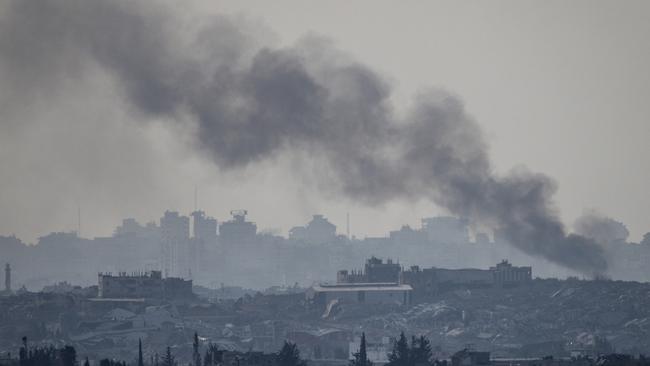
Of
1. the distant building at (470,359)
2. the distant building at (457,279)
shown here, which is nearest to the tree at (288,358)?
the distant building at (470,359)

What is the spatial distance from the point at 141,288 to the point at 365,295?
776 inches

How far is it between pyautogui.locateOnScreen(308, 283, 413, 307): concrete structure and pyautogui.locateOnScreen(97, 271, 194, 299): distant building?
1207cm

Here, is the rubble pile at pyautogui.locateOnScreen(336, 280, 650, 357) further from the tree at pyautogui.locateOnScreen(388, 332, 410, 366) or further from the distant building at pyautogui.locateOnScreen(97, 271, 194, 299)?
the tree at pyautogui.locateOnScreen(388, 332, 410, 366)

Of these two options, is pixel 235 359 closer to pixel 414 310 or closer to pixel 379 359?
pixel 379 359

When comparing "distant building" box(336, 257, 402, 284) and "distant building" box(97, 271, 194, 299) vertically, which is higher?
"distant building" box(336, 257, 402, 284)

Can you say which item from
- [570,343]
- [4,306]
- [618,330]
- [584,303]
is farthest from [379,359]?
[4,306]

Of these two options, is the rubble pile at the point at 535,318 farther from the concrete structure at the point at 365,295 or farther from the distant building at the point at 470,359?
the distant building at the point at 470,359

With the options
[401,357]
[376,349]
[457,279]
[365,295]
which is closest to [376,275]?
[457,279]

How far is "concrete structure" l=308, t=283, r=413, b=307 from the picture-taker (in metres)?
182

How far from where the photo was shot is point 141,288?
18550cm

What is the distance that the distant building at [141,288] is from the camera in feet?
607

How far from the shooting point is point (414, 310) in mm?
176250

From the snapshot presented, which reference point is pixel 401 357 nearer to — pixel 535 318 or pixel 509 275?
pixel 535 318

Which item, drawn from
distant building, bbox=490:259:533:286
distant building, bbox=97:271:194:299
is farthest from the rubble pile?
distant building, bbox=97:271:194:299
